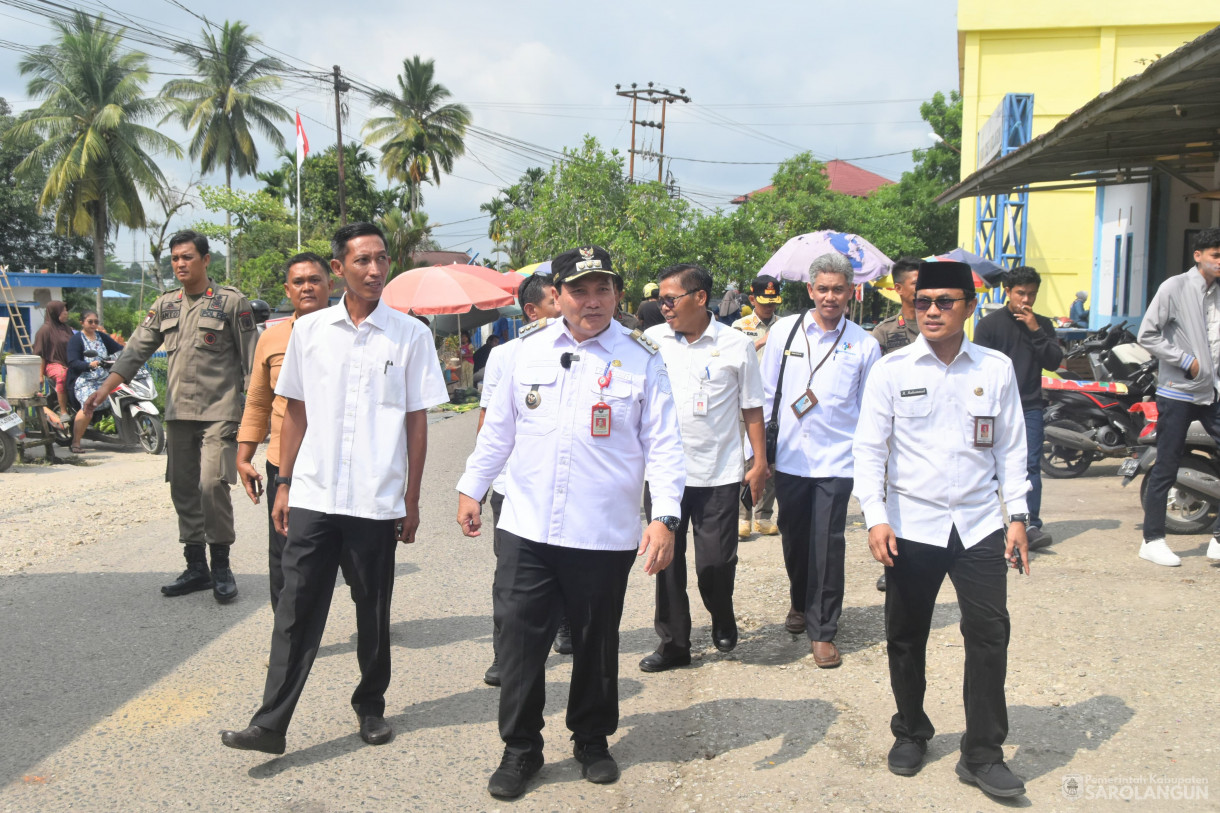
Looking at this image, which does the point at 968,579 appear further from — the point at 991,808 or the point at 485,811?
the point at 485,811

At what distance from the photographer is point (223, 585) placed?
6145 mm

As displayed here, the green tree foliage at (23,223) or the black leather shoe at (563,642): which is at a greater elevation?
the green tree foliage at (23,223)

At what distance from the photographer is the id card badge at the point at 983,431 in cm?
366

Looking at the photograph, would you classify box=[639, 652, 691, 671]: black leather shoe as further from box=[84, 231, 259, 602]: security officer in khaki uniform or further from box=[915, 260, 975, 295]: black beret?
box=[84, 231, 259, 602]: security officer in khaki uniform

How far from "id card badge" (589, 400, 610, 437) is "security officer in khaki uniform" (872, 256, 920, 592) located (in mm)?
3338

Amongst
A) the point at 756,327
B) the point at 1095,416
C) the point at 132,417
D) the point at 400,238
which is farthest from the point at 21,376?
the point at 400,238

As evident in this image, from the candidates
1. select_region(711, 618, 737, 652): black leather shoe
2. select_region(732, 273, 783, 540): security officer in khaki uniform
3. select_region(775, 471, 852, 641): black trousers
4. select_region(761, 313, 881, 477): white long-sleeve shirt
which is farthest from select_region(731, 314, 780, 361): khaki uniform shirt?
select_region(711, 618, 737, 652): black leather shoe

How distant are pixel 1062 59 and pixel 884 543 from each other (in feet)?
78.4

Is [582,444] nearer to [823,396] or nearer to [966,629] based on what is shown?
[966,629]

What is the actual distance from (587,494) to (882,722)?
1738 millimetres

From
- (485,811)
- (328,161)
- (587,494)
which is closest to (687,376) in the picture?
(587,494)

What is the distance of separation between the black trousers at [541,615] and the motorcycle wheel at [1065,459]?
7888 millimetres

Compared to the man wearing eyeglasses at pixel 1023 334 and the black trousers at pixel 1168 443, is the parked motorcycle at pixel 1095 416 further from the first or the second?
the man wearing eyeglasses at pixel 1023 334

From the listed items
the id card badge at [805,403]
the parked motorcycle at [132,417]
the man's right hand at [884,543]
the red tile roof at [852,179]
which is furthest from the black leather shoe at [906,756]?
the red tile roof at [852,179]
